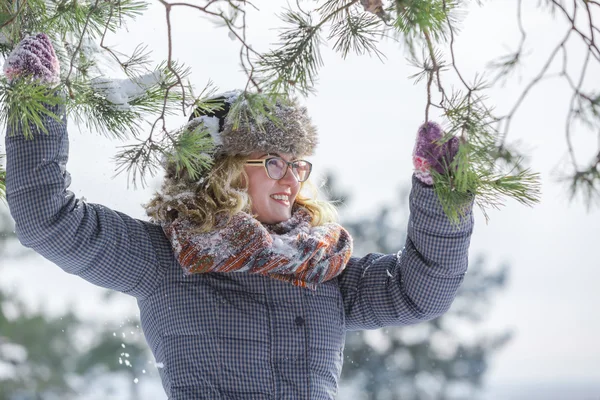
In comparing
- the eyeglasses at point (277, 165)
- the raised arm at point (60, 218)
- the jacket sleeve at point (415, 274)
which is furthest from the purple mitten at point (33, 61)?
the jacket sleeve at point (415, 274)

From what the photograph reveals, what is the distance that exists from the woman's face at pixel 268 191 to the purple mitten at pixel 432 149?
309mm

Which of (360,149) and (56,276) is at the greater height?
(360,149)

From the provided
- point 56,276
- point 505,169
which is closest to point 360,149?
point 56,276

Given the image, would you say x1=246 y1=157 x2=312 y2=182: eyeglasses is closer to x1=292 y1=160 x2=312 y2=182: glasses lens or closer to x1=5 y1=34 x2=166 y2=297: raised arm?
x1=292 y1=160 x2=312 y2=182: glasses lens

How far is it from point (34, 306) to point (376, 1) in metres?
4.95

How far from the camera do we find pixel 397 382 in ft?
16.7

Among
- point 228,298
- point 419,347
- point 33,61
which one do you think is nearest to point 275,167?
point 228,298

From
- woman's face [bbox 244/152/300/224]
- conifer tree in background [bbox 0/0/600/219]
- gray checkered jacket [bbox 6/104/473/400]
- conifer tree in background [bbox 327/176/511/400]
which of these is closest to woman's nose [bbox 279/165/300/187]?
woman's face [bbox 244/152/300/224]

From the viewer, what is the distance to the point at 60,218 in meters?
1.20

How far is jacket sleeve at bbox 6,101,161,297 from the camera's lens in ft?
3.82

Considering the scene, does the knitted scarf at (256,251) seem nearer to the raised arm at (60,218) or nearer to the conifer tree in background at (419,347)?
the raised arm at (60,218)

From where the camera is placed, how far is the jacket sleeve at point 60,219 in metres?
1.17

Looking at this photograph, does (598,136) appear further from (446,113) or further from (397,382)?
(397,382)

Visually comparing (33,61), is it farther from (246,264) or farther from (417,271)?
(417,271)
